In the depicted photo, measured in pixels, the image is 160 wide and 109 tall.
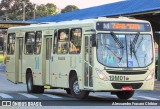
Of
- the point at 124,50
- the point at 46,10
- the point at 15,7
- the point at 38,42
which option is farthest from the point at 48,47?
the point at 15,7

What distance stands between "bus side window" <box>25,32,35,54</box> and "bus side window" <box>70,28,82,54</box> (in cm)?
370

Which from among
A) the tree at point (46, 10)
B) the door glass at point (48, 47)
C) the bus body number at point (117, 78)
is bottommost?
the bus body number at point (117, 78)

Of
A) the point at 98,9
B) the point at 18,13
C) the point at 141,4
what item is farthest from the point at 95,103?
the point at 18,13

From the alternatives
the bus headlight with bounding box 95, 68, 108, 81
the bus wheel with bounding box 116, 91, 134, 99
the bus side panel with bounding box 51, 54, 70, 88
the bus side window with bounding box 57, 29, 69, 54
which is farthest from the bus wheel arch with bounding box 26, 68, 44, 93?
the bus headlight with bounding box 95, 68, 108, 81

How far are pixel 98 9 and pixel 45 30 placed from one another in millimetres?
20323

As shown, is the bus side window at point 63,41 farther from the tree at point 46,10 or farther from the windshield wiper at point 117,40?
the tree at point 46,10

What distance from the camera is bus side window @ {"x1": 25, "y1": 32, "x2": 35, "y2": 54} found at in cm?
2267

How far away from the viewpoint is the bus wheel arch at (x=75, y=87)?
1850 cm

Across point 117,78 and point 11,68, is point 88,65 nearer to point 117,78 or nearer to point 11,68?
point 117,78

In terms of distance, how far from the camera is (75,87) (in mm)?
18922

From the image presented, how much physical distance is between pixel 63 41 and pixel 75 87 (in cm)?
193

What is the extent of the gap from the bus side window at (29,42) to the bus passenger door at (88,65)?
4934 millimetres

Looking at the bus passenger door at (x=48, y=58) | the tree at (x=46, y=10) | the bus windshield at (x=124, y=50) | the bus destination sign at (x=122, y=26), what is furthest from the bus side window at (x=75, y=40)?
the tree at (x=46, y=10)

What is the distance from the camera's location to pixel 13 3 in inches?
6452
